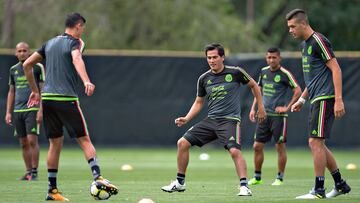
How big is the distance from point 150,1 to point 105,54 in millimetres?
7093

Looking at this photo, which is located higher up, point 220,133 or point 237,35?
point 237,35

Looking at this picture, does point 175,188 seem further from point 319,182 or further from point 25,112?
point 25,112

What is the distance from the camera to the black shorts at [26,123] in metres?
15.6

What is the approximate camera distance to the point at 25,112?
622 inches

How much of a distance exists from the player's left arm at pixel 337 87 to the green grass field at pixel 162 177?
1095 mm

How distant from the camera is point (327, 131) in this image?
11250 millimetres

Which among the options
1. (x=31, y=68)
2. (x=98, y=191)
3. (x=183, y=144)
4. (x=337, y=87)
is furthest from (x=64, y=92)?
(x=337, y=87)

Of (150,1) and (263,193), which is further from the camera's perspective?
(150,1)

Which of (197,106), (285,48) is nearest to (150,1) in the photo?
(285,48)

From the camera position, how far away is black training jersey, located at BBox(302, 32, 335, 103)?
11203 mm

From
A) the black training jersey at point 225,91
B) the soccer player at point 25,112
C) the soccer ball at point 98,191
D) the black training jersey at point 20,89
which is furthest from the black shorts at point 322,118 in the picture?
the black training jersey at point 20,89

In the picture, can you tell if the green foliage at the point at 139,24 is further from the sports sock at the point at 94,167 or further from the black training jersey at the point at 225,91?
the sports sock at the point at 94,167

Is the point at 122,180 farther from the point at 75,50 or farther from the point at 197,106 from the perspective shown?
the point at 75,50


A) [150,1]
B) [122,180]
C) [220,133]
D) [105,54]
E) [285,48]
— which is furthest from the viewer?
[285,48]
